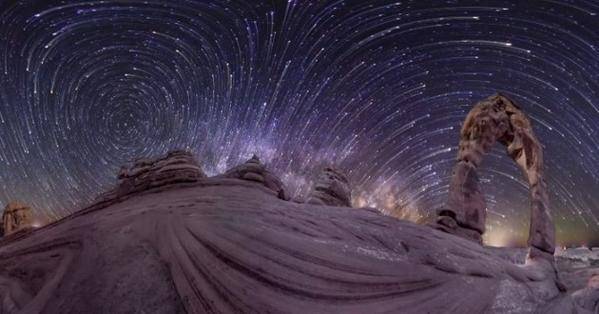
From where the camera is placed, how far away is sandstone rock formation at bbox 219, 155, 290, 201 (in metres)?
7.84

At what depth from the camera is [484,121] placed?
10.7m

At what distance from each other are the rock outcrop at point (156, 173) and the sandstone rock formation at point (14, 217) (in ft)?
34.3

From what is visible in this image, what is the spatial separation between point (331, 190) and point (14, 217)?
536 inches

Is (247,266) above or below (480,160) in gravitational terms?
below

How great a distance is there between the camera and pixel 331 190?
33.3 ft

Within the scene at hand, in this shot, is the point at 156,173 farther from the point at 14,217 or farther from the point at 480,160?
the point at 14,217

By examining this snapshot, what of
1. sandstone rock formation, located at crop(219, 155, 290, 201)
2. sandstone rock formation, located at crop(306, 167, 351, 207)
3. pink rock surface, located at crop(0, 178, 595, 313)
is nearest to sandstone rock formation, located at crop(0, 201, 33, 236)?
pink rock surface, located at crop(0, 178, 595, 313)

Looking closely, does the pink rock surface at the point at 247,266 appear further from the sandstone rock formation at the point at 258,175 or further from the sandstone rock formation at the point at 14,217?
the sandstone rock formation at the point at 14,217

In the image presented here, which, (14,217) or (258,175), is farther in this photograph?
(14,217)

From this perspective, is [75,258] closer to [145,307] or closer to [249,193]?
[145,307]

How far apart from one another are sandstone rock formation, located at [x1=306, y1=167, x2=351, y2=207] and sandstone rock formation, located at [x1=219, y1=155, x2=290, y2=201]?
1622 mm

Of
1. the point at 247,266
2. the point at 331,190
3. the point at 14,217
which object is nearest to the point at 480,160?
the point at 331,190

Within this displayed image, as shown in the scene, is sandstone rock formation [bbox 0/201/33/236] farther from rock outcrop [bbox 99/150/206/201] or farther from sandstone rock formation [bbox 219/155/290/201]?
sandstone rock formation [bbox 219/155/290/201]

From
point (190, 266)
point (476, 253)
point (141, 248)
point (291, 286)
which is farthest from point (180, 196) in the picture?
point (476, 253)
